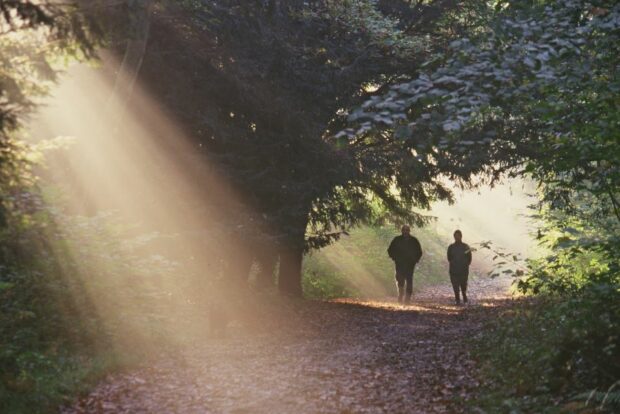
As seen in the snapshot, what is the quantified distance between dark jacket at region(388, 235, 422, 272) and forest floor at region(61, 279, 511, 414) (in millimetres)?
4652

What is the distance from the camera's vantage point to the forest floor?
7.82 m

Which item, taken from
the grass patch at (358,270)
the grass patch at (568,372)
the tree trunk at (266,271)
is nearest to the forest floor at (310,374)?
the grass patch at (568,372)

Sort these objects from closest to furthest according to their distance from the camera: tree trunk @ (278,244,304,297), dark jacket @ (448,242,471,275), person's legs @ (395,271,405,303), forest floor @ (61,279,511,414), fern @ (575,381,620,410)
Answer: fern @ (575,381,620,410)
forest floor @ (61,279,511,414)
dark jacket @ (448,242,471,275)
tree trunk @ (278,244,304,297)
person's legs @ (395,271,405,303)

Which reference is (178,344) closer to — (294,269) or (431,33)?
(294,269)

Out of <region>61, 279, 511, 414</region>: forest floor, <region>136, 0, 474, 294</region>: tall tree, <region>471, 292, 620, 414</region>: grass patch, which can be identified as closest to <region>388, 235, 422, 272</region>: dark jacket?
<region>136, 0, 474, 294</region>: tall tree

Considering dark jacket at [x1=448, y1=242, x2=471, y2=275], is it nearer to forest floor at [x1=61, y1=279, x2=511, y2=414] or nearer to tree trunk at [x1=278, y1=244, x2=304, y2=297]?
tree trunk at [x1=278, y1=244, x2=304, y2=297]

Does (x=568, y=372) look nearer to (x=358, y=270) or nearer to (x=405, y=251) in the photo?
(x=405, y=251)

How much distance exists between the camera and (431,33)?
19391 millimetres

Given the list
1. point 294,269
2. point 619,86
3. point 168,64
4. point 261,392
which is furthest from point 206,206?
point 619,86

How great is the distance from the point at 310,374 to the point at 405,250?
1047cm

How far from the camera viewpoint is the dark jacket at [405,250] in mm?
19594

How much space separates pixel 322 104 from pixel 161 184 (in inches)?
180

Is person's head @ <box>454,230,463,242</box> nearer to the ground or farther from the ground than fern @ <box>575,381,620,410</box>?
farther from the ground

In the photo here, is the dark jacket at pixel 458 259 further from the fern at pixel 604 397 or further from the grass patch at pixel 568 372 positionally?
the fern at pixel 604 397
